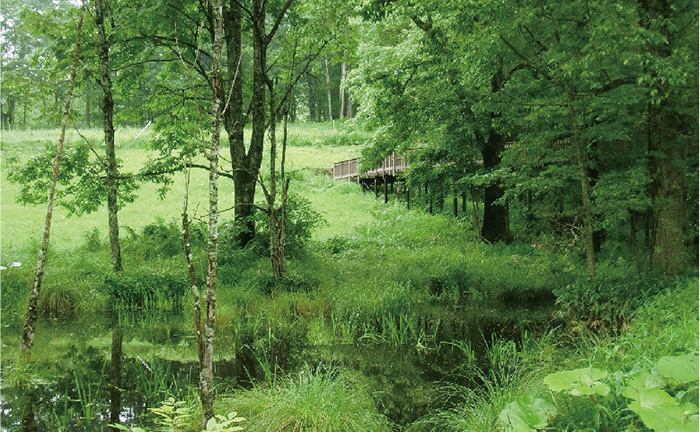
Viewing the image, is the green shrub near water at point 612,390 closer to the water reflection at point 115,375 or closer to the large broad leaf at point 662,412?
the large broad leaf at point 662,412

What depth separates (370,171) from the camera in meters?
25.9

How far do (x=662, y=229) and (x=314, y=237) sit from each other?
37.2ft

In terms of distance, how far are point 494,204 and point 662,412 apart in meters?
12.0

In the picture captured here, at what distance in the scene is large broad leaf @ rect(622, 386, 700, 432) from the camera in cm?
238

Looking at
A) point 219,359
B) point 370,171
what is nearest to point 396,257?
point 219,359

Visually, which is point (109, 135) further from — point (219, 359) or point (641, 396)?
point (641, 396)

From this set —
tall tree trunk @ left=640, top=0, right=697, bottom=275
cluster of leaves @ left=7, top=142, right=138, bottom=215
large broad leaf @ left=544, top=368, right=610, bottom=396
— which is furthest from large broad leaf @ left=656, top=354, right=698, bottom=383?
cluster of leaves @ left=7, top=142, right=138, bottom=215

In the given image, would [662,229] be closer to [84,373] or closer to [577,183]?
[577,183]

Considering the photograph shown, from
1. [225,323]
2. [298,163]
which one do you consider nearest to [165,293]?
[225,323]

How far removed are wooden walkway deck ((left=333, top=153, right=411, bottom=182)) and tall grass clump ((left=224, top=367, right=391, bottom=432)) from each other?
59.4 feet

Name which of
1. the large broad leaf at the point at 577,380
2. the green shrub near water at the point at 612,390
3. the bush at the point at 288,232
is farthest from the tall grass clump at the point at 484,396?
the bush at the point at 288,232

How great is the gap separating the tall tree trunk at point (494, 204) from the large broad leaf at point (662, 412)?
11286mm

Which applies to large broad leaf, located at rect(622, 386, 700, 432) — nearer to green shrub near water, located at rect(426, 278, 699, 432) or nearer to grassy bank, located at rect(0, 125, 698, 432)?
green shrub near water, located at rect(426, 278, 699, 432)

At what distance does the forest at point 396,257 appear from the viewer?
452 cm
